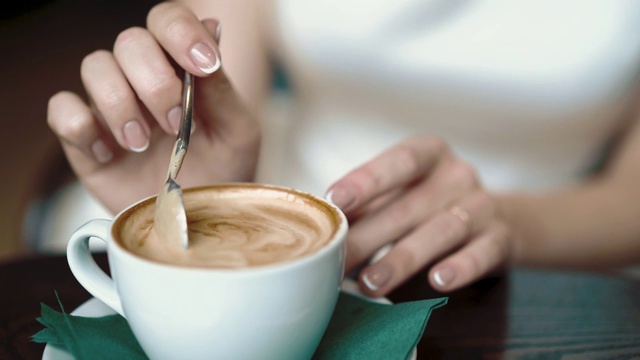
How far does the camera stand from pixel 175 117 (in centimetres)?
71

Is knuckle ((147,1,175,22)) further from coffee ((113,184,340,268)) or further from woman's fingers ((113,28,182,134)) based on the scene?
coffee ((113,184,340,268))

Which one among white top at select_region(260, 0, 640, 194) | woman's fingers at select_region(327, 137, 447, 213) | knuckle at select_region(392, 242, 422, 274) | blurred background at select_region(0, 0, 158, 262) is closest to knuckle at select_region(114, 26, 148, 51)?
woman's fingers at select_region(327, 137, 447, 213)

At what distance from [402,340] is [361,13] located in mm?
860

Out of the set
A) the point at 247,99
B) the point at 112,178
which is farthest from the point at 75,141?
the point at 247,99

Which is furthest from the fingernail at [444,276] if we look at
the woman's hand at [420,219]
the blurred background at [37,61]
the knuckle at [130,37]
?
the blurred background at [37,61]

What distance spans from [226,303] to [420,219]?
442 mm

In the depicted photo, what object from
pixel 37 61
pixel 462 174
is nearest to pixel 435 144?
pixel 462 174

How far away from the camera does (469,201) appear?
0.88 m

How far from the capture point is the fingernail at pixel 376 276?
2.26ft

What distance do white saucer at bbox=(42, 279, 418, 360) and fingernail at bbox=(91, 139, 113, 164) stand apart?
196 millimetres

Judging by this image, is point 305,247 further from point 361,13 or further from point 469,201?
point 361,13

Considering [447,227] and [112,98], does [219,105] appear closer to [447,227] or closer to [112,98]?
[112,98]

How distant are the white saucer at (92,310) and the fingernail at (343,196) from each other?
0.29 feet

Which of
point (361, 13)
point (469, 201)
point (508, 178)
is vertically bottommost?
point (508, 178)
